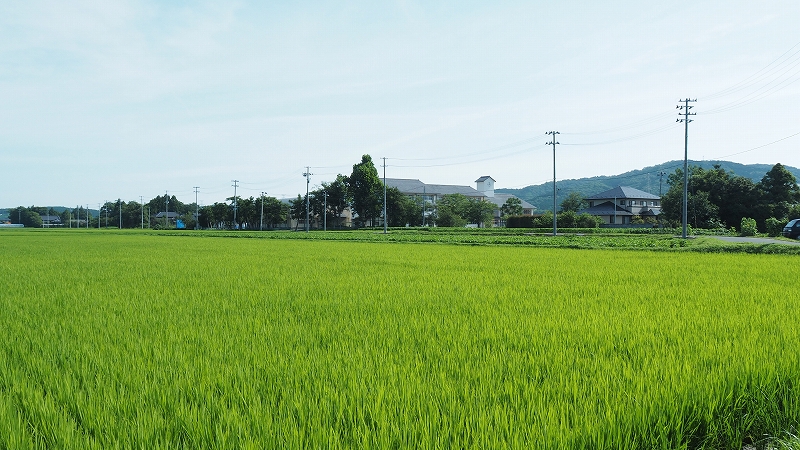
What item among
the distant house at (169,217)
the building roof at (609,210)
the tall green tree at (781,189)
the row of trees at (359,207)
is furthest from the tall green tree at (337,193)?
the distant house at (169,217)

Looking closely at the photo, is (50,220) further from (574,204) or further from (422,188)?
(574,204)

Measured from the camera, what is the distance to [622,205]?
7519cm

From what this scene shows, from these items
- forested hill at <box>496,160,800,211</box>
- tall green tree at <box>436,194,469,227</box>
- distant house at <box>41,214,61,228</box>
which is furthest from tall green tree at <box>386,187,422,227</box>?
distant house at <box>41,214,61,228</box>

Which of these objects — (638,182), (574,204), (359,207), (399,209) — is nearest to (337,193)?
(359,207)

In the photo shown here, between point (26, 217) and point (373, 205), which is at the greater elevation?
point (373, 205)

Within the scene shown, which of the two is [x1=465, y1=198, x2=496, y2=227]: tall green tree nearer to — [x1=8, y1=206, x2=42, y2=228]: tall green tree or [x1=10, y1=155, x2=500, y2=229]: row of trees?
[x1=10, y1=155, x2=500, y2=229]: row of trees

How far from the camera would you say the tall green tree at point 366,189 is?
6856 cm

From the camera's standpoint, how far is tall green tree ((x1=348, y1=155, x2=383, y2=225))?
68.6m

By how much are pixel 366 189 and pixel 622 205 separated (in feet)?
127

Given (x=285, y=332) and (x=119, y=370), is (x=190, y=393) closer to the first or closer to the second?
(x=119, y=370)

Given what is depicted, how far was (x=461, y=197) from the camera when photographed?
75375 mm

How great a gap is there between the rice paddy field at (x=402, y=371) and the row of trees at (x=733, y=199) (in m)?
47.1

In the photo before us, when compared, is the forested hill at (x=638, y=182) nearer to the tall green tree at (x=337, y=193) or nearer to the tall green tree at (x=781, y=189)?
the tall green tree at (x=337, y=193)

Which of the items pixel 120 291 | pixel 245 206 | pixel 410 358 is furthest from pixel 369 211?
pixel 410 358
